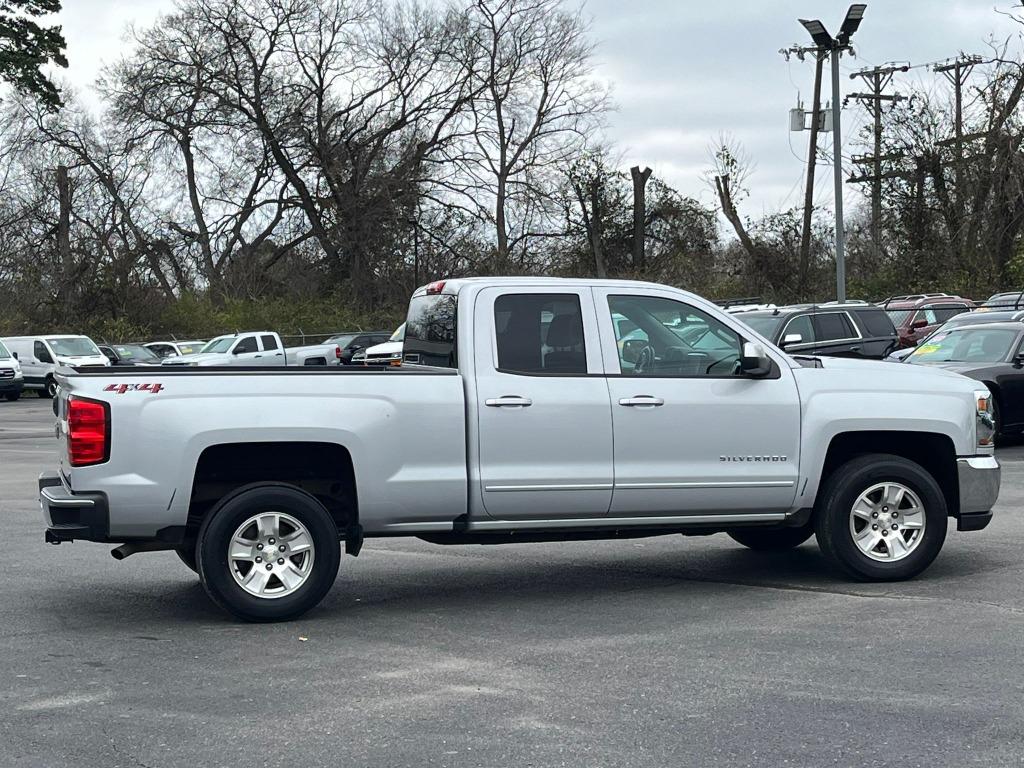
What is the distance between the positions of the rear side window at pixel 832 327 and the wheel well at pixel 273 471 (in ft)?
56.4

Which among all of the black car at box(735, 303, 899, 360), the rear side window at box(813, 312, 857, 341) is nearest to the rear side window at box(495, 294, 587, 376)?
the black car at box(735, 303, 899, 360)

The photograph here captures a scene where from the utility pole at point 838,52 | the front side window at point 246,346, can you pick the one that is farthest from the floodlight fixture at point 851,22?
the front side window at point 246,346

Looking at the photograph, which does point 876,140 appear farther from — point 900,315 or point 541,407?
point 541,407

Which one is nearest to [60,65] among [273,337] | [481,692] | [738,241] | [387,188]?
[273,337]

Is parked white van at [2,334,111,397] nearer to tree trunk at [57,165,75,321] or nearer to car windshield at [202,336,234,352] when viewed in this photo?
car windshield at [202,336,234,352]

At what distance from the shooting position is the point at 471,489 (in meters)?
7.95

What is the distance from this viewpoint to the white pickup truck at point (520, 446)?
25.0 ft

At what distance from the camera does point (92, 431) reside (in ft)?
24.6

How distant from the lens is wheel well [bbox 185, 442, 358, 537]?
7887 millimetres

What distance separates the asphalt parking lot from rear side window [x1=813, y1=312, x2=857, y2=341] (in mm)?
14249

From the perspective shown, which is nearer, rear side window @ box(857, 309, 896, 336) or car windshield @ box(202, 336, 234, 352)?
rear side window @ box(857, 309, 896, 336)

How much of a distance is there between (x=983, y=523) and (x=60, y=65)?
1584 inches

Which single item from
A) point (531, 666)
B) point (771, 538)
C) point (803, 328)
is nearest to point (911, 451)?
point (771, 538)

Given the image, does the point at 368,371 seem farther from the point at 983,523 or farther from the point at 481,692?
the point at 983,523
